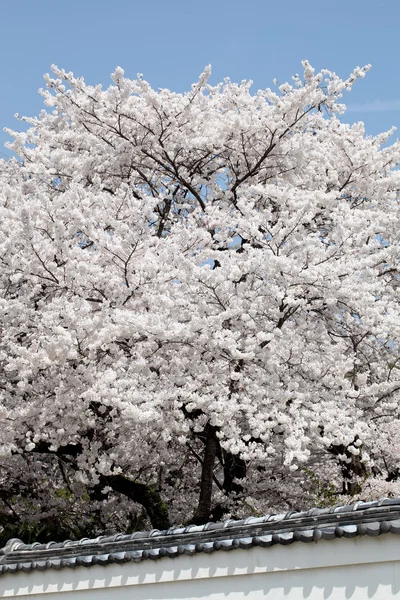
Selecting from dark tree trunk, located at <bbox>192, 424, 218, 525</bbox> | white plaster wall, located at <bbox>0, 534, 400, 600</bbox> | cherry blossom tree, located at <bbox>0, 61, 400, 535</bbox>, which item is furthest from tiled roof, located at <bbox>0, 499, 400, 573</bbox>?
dark tree trunk, located at <bbox>192, 424, 218, 525</bbox>

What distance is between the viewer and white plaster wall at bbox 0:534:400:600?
5.84 m

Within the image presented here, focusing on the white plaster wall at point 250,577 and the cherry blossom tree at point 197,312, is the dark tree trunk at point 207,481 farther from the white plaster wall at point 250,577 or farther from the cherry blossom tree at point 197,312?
the white plaster wall at point 250,577

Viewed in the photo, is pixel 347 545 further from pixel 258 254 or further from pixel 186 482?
pixel 186 482

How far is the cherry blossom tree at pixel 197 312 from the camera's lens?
11.0 metres

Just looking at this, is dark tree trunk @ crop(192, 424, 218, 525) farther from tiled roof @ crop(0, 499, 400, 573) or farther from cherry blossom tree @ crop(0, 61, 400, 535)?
tiled roof @ crop(0, 499, 400, 573)

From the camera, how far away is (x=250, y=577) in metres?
6.40

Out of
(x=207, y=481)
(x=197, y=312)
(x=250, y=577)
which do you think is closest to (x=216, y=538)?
(x=250, y=577)

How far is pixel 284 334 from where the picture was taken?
11.7m

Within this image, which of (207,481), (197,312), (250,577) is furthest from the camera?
(207,481)

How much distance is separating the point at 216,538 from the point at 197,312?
4916 mm

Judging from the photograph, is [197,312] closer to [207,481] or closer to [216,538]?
[207,481]

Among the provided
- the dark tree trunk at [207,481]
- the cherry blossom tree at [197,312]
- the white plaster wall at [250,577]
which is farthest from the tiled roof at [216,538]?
the dark tree trunk at [207,481]

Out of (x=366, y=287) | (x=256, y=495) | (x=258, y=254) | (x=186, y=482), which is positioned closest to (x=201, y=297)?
(x=258, y=254)

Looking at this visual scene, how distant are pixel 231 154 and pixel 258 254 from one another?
4299 millimetres
